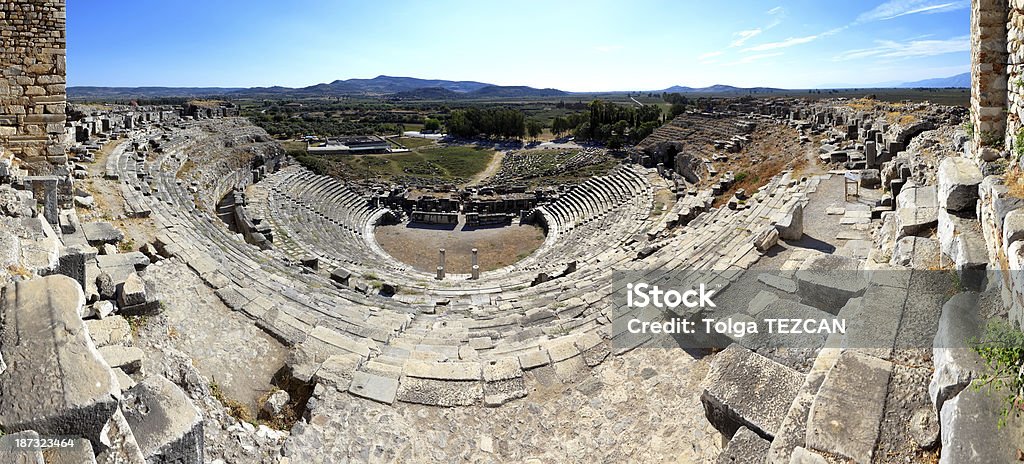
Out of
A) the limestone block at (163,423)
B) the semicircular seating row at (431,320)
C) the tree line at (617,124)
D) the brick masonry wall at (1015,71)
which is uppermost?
the tree line at (617,124)

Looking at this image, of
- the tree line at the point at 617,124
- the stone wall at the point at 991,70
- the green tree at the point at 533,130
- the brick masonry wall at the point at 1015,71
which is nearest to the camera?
the brick masonry wall at the point at 1015,71

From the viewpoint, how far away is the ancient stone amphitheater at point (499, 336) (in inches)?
151

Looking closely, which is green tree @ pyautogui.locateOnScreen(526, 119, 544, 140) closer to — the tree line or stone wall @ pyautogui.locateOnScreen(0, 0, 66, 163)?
the tree line

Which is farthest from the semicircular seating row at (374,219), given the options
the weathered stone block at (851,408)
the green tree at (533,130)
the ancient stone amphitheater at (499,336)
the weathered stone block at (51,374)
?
the green tree at (533,130)

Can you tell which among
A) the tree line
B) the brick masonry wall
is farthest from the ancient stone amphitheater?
the tree line

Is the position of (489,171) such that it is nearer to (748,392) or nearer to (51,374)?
(748,392)

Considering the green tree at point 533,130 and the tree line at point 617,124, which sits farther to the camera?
the green tree at point 533,130

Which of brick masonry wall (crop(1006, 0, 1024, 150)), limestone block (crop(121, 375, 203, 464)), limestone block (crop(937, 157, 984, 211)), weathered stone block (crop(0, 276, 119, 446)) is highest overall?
brick masonry wall (crop(1006, 0, 1024, 150))

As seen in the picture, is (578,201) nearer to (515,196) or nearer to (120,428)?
(515,196)

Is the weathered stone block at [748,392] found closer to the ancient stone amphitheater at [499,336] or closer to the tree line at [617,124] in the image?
the ancient stone amphitheater at [499,336]

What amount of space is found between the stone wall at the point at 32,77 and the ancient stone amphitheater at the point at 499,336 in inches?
1.2

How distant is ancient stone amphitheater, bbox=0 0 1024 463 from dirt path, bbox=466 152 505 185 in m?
30.7

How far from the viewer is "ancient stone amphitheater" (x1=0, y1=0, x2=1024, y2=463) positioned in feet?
12.6

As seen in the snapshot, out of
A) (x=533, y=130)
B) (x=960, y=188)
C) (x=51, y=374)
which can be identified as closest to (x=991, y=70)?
(x=960, y=188)
